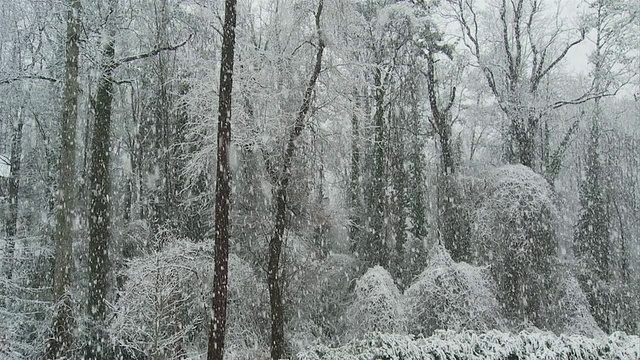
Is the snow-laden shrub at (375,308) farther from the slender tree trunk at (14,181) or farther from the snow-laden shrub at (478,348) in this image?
the slender tree trunk at (14,181)

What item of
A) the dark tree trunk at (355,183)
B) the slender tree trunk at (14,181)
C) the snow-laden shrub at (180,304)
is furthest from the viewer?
the slender tree trunk at (14,181)

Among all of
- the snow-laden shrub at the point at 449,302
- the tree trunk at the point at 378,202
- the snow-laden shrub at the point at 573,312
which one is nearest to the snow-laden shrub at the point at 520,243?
the snow-laden shrub at the point at 573,312

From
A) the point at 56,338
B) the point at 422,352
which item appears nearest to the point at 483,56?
the point at 422,352

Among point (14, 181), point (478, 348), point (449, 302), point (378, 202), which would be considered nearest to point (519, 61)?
point (378, 202)

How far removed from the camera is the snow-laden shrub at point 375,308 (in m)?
11.4

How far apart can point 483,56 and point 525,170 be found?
6072mm

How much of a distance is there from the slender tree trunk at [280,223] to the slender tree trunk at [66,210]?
160 inches

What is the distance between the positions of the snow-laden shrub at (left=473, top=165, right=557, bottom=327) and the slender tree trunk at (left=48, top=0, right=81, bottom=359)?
9.56m

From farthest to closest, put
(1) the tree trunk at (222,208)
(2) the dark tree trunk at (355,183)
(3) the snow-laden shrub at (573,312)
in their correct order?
1. (3) the snow-laden shrub at (573,312)
2. (2) the dark tree trunk at (355,183)
3. (1) the tree trunk at (222,208)

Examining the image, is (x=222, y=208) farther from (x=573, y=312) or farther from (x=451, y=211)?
(x=573, y=312)

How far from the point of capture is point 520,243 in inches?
544

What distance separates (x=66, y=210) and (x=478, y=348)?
8518mm

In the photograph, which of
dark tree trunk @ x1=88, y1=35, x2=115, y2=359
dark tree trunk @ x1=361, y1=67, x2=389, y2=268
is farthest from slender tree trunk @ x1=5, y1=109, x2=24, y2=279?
dark tree trunk @ x1=361, y1=67, x2=389, y2=268

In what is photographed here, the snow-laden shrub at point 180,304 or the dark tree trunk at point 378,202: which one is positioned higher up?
the dark tree trunk at point 378,202
